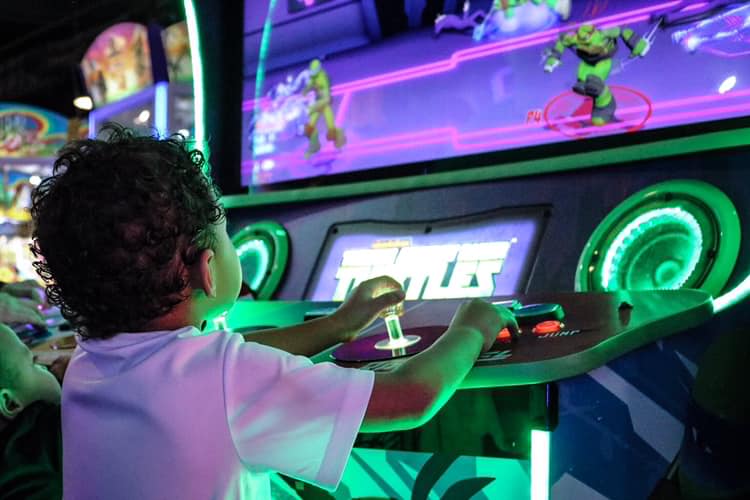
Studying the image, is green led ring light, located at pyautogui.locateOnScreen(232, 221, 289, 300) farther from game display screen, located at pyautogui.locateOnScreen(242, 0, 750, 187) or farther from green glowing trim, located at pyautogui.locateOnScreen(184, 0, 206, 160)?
green glowing trim, located at pyautogui.locateOnScreen(184, 0, 206, 160)

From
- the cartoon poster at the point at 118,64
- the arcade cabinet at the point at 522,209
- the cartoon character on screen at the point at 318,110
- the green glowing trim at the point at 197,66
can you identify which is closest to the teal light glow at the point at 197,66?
the green glowing trim at the point at 197,66

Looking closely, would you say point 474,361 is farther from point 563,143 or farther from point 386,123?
point 386,123

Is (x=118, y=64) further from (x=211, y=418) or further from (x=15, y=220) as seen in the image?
(x=15, y=220)

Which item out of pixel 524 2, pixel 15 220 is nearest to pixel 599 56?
pixel 524 2

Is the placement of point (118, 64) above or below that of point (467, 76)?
above

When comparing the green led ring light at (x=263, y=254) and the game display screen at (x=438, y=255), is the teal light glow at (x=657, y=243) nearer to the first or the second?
the game display screen at (x=438, y=255)

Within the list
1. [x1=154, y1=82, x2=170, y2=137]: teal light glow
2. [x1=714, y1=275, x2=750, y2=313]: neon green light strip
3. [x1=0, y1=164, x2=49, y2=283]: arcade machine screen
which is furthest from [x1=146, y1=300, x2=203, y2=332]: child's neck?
[x1=0, y1=164, x2=49, y2=283]: arcade machine screen

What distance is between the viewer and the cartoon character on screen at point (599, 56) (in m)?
1.06

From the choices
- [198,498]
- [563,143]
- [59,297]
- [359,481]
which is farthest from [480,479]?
[563,143]

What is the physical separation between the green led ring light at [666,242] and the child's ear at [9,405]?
0.79 meters

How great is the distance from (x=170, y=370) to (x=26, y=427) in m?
0.44

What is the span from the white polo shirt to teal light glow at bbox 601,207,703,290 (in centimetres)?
49

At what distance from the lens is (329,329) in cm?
90

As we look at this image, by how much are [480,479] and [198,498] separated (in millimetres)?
270
